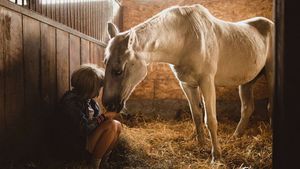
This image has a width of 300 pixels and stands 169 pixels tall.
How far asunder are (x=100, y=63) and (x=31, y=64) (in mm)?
2176

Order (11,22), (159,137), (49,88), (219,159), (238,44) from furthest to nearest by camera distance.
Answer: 1. (159,137)
2. (238,44)
3. (219,159)
4. (49,88)
5. (11,22)

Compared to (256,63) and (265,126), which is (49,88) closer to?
(256,63)

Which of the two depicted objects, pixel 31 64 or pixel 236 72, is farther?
pixel 236 72

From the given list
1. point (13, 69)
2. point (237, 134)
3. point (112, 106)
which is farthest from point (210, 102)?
point (13, 69)

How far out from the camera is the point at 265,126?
181 inches

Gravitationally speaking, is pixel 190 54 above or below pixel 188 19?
below

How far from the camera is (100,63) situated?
4520mm

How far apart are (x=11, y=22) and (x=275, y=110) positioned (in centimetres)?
190

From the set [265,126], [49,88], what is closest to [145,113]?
[265,126]

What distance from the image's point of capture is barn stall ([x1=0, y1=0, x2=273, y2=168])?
213 cm

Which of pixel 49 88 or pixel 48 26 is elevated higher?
pixel 48 26

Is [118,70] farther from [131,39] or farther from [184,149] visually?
[184,149]

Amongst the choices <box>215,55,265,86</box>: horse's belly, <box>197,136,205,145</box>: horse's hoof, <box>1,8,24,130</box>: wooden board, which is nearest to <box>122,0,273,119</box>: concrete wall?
<box>215,55,265,86</box>: horse's belly

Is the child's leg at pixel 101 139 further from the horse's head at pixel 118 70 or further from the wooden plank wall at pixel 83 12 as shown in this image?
the wooden plank wall at pixel 83 12
